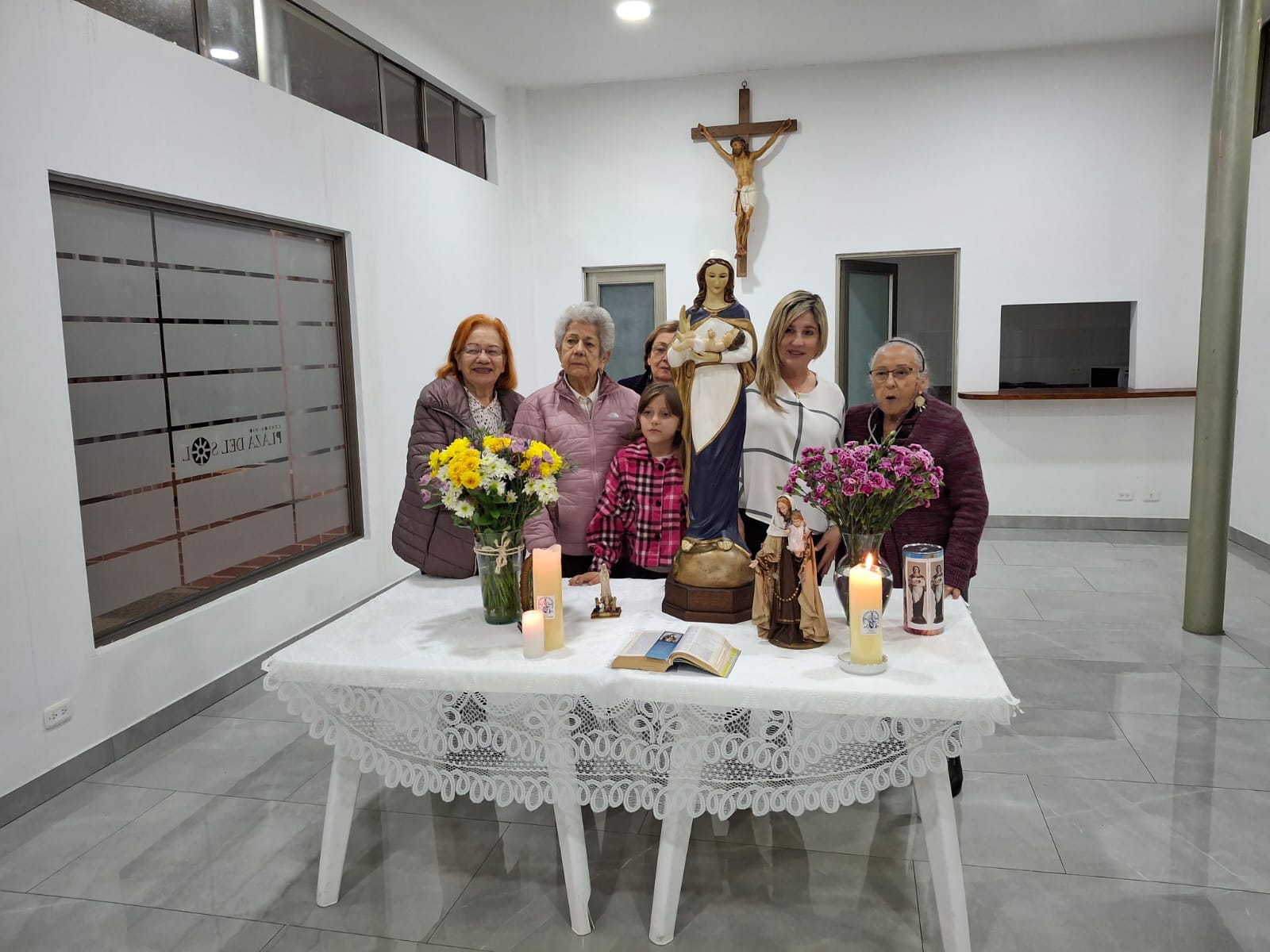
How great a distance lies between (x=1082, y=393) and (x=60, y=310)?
5.76 metres

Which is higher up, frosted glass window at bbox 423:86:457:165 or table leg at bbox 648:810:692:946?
frosted glass window at bbox 423:86:457:165

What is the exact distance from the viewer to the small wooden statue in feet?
6.66

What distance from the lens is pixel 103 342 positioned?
10.2 ft

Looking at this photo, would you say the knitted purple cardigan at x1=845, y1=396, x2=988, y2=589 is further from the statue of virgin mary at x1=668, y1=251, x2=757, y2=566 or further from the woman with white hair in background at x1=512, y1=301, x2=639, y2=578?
the woman with white hair in background at x1=512, y1=301, x2=639, y2=578

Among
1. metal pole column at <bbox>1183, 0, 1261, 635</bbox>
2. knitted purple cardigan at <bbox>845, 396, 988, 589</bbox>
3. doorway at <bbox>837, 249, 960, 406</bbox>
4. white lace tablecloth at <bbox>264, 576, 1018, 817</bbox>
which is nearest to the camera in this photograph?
white lace tablecloth at <bbox>264, 576, 1018, 817</bbox>

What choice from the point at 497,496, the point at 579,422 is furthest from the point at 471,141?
the point at 497,496

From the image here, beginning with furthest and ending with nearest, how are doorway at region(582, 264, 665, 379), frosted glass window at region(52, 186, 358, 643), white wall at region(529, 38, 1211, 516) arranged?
1. doorway at region(582, 264, 665, 379)
2. white wall at region(529, 38, 1211, 516)
3. frosted glass window at region(52, 186, 358, 643)

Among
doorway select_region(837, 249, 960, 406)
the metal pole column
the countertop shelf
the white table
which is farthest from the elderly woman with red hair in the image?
the countertop shelf

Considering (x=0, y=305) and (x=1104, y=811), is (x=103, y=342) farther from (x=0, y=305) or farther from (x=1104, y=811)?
(x=1104, y=811)

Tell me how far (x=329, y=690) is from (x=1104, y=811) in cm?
213

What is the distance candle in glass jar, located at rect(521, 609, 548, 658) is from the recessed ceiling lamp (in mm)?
4115

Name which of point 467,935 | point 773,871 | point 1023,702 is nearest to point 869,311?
point 1023,702

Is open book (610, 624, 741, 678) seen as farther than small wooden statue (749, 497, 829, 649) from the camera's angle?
No

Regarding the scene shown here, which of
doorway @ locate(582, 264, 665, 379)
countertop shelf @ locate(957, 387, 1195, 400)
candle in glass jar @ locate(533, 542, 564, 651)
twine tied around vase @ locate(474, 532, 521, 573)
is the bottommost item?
candle in glass jar @ locate(533, 542, 564, 651)
